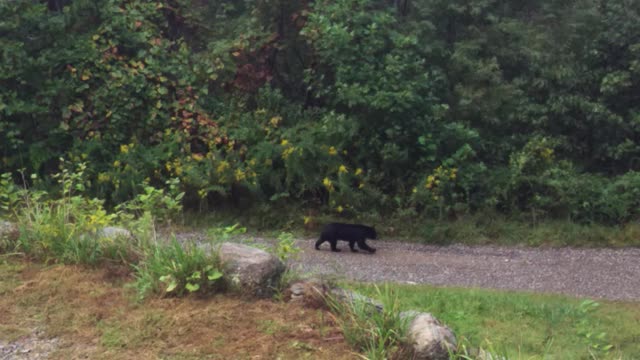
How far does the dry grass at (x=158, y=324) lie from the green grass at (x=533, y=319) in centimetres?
100

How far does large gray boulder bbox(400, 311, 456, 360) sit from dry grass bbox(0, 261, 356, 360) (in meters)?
0.40

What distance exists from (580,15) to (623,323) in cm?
750

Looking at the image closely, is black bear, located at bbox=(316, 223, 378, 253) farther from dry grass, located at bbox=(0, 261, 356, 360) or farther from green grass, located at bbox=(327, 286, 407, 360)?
green grass, located at bbox=(327, 286, 407, 360)

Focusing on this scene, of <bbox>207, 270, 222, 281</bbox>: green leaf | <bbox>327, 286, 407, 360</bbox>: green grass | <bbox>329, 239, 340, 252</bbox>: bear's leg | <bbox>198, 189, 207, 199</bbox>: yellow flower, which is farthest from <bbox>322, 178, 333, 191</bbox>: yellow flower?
<bbox>327, 286, 407, 360</bbox>: green grass

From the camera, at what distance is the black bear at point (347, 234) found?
10.3 m

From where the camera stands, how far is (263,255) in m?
5.77

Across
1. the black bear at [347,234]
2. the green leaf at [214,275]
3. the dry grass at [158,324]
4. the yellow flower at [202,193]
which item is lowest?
the black bear at [347,234]

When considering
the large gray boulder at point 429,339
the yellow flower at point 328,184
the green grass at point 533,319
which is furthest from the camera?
the yellow flower at point 328,184

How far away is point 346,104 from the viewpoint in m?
12.8

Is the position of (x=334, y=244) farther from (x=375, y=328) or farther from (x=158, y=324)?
(x=375, y=328)

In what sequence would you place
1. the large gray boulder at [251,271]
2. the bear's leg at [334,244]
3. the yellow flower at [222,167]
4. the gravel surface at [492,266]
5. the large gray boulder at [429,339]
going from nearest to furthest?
the large gray boulder at [429,339] < the large gray boulder at [251,271] < the gravel surface at [492,266] < the bear's leg at [334,244] < the yellow flower at [222,167]

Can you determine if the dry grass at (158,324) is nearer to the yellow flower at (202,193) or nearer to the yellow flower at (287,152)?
the yellow flower at (202,193)

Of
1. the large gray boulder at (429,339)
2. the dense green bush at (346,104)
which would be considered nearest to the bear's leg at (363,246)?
the dense green bush at (346,104)

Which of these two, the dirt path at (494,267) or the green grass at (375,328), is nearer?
the green grass at (375,328)
